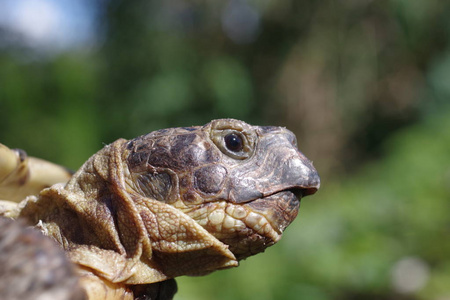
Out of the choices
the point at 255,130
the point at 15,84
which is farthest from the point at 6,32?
the point at 255,130

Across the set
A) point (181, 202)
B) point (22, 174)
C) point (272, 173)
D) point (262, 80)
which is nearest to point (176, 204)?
point (181, 202)

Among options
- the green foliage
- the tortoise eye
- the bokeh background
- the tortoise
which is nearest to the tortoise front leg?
the tortoise

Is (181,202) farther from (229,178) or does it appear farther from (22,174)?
(22,174)

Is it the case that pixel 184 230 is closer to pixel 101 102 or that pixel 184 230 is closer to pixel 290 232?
pixel 290 232

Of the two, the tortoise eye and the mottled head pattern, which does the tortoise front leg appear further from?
the tortoise eye

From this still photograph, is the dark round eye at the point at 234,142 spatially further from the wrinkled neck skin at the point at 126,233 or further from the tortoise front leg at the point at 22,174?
the tortoise front leg at the point at 22,174

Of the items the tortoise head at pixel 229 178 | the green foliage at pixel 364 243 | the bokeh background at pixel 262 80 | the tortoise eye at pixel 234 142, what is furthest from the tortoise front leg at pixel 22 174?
the bokeh background at pixel 262 80
